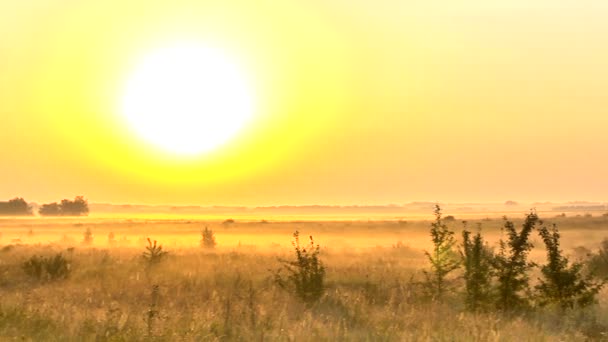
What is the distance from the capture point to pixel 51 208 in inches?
5610

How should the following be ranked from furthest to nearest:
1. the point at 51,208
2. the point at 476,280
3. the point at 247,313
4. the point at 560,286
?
the point at 51,208, the point at 560,286, the point at 476,280, the point at 247,313

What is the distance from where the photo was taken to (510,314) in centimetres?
1105

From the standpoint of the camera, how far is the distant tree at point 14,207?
14612cm

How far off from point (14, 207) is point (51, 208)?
36.9ft

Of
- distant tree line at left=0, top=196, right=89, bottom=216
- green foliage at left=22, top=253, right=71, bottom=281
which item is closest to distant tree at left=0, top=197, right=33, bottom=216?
distant tree line at left=0, top=196, right=89, bottom=216

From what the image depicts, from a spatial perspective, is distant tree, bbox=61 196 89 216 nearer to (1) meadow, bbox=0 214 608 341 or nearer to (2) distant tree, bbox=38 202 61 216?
(2) distant tree, bbox=38 202 61 216

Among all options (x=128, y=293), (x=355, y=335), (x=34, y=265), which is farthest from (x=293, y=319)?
(x=34, y=265)

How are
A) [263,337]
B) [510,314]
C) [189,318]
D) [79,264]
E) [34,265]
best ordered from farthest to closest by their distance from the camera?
[79,264]
[34,265]
[510,314]
[189,318]
[263,337]

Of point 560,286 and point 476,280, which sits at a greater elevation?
point 476,280

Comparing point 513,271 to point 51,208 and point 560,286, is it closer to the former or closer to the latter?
point 560,286

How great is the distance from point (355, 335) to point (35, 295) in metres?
7.69

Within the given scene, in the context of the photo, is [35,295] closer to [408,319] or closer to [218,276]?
[218,276]

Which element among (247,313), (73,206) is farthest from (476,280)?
(73,206)

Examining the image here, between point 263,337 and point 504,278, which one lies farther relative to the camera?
point 504,278
